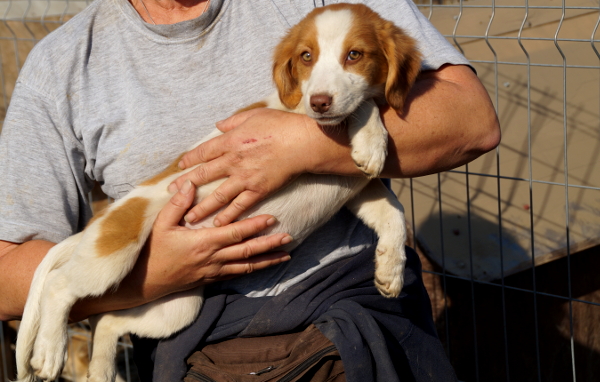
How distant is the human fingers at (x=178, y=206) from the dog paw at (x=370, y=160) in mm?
474

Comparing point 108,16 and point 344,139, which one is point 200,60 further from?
point 344,139

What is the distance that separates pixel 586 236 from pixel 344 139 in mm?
1527

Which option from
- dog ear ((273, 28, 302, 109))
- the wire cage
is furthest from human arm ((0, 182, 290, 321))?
the wire cage

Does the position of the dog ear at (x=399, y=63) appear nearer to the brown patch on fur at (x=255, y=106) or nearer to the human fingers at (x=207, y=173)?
the brown patch on fur at (x=255, y=106)

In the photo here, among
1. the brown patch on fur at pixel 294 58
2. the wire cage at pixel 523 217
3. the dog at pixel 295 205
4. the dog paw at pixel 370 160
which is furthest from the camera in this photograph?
the wire cage at pixel 523 217

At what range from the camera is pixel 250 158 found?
1610 millimetres

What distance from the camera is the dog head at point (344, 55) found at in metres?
1.77

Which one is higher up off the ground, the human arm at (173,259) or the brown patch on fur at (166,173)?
the brown patch on fur at (166,173)

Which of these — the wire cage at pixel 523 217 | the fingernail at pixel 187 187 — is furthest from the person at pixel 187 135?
the wire cage at pixel 523 217

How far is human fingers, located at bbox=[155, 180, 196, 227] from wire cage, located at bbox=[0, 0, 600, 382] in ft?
4.28

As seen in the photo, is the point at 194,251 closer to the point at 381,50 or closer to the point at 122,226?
the point at 122,226

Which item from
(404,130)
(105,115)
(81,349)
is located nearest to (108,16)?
(105,115)

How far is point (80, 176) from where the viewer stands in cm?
185

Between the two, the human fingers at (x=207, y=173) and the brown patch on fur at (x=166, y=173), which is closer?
the human fingers at (x=207, y=173)
